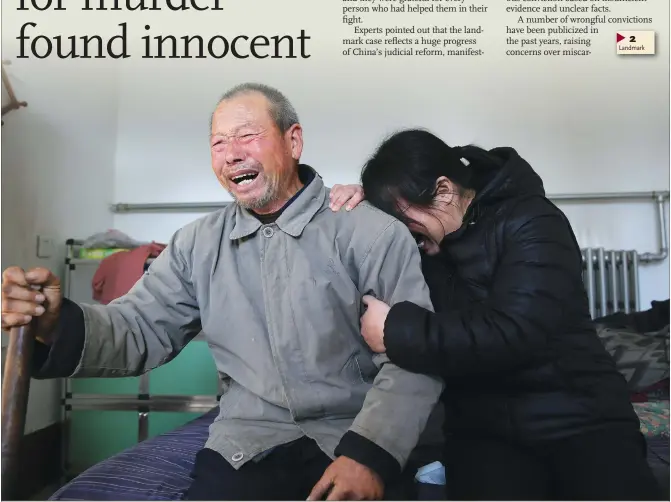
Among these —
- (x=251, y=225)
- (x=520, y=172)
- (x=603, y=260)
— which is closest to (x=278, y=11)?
(x=251, y=225)

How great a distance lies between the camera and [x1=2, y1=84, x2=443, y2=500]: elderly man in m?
0.74

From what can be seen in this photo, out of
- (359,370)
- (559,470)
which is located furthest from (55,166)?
(559,470)

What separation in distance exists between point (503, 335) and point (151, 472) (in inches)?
24.6

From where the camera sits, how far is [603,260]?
6.62 ft

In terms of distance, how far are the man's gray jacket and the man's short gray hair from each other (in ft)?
0.37

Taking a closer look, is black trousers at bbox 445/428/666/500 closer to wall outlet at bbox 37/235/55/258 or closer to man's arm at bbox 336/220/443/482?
man's arm at bbox 336/220/443/482

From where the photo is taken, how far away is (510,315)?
0.76 m

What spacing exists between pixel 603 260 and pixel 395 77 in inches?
39.1

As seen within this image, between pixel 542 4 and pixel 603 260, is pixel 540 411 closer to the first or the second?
pixel 542 4

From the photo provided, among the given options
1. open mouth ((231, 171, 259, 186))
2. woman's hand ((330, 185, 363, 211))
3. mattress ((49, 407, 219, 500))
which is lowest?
mattress ((49, 407, 219, 500))

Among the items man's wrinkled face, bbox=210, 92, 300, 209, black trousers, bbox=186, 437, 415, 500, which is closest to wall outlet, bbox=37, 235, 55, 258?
man's wrinkled face, bbox=210, 92, 300, 209

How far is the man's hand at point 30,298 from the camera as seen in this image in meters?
0.72

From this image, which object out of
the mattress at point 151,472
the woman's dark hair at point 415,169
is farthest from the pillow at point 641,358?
the woman's dark hair at point 415,169

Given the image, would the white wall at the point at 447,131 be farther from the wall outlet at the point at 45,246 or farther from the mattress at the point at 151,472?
the mattress at the point at 151,472
